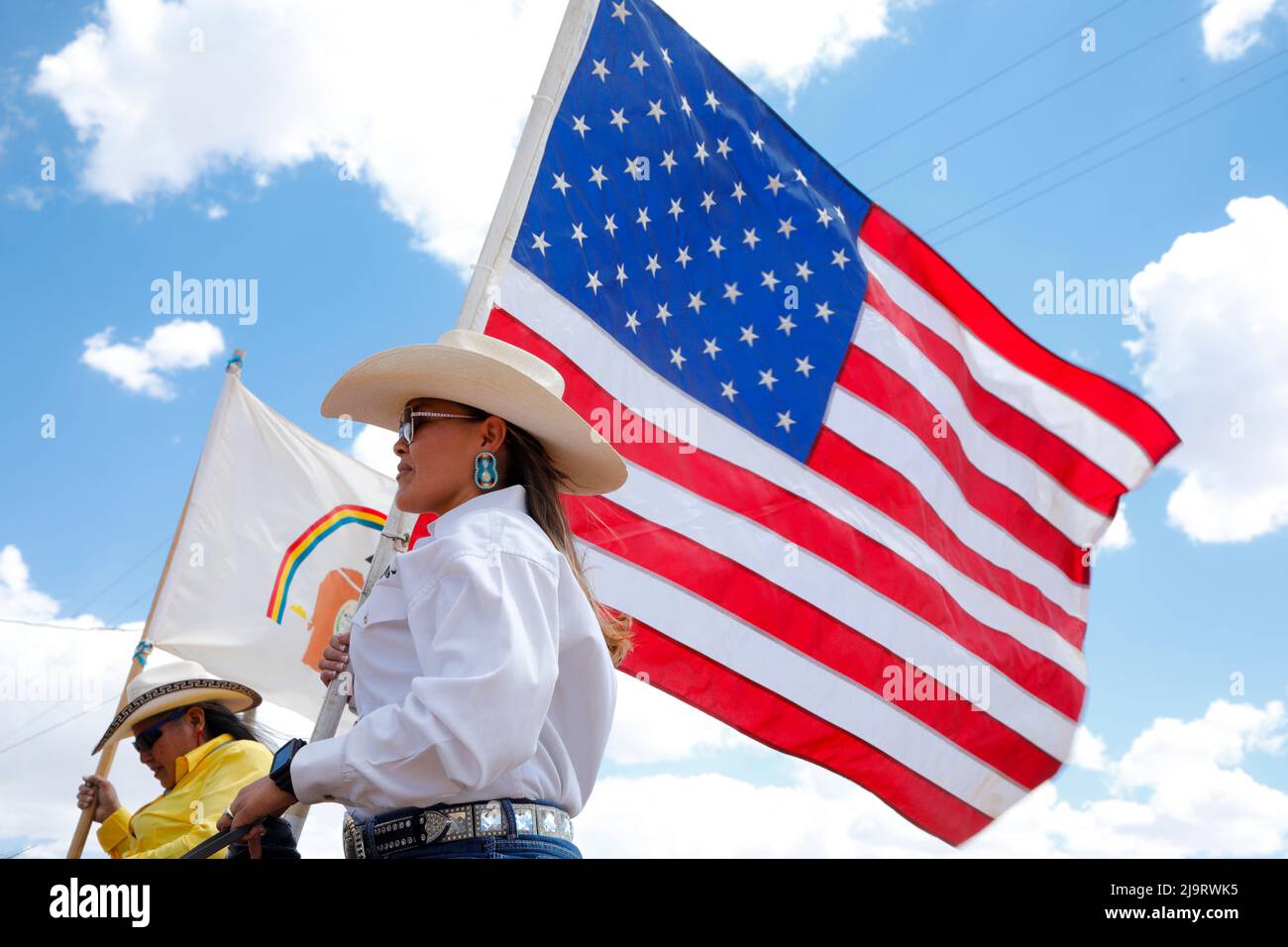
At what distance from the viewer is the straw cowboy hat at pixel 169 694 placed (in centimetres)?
584

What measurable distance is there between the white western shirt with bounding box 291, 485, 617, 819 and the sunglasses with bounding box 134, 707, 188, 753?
3.82 m

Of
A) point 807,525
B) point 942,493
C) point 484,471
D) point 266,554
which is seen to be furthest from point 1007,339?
point 484,471

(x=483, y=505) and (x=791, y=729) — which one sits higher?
(x=791, y=729)

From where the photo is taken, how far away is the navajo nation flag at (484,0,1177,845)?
596cm

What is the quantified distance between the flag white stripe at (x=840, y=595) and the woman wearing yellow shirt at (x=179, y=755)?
7.28 ft

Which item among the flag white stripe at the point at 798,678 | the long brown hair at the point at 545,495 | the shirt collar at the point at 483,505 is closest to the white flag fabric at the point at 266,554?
the flag white stripe at the point at 798,678

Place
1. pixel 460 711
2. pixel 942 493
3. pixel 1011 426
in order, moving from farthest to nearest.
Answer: pixel 1011 426
pixel 942 493
pixel 460 711

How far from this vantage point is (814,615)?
6.39 metres

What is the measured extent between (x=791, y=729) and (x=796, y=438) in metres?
1.59

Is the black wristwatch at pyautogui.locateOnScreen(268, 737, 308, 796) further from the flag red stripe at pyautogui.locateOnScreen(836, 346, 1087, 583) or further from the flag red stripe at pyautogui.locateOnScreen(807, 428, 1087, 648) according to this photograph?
the flag red stripe at pyautogui.locateOnScreen(836, 346, 1087, 583)

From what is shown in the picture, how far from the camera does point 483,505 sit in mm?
2600

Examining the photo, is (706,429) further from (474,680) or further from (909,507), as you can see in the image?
(474,680)
